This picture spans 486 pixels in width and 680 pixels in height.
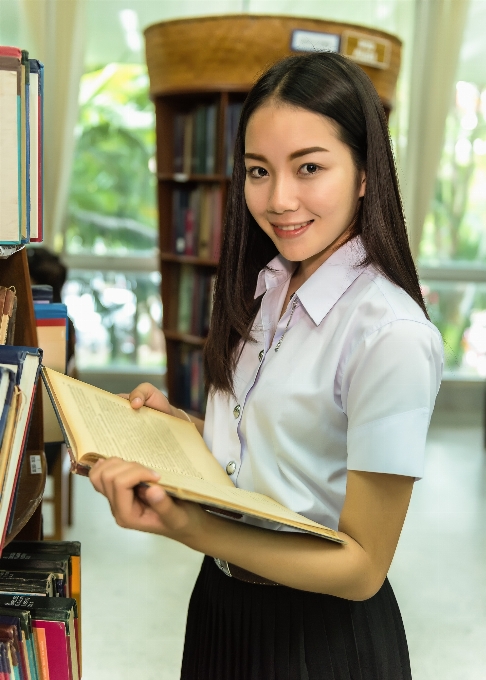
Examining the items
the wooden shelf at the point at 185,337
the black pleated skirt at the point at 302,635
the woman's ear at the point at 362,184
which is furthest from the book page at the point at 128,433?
the wooden shelf at the point at 185,337

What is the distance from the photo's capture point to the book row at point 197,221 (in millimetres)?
4004

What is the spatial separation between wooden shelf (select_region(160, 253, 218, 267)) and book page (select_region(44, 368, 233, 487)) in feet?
9.61

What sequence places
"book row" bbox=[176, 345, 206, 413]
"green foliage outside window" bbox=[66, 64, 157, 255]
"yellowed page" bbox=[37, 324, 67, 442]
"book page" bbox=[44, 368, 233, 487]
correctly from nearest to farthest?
"book page" bbox=[44, 368, 233, 487], "yellowed page" bbox=[37, 324, 67, 442], "book row" bbox=[176, 345, 206, 413], "green foliage outside window" bbox=[66, 64, 157, 255]

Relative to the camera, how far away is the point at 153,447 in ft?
3.02

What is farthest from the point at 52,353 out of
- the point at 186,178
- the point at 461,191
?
the point at 461,191

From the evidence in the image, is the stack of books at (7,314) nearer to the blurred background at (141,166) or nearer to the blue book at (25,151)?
the blue book at (25,151)

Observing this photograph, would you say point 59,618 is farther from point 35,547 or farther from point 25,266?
point 25,266

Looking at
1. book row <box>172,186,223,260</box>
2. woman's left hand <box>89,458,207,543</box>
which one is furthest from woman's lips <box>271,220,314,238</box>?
book row <box>172,186,223,260</box>

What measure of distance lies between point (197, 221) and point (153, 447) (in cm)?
331

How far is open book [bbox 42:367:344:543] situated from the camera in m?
0.74

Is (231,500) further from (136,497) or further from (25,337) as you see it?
(25,337)

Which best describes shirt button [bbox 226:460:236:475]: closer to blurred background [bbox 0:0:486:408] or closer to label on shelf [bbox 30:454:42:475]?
label on shelf [bbox 30:454:42:475]

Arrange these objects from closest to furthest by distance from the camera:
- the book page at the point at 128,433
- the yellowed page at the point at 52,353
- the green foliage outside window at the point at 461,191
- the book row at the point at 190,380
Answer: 1. the book page at the point at 128,433
2. the yellowed page at the point at 52,353
3. the book row at the point at 190,380
4. the green foliage outside window at the point at 461,191

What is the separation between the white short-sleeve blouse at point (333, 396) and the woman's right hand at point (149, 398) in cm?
10
